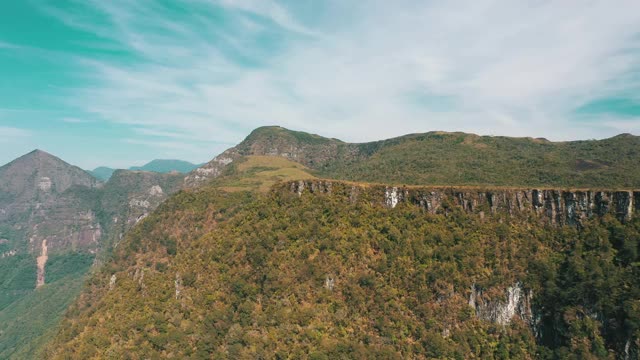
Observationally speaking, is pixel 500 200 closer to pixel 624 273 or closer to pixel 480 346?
pixel 624 273

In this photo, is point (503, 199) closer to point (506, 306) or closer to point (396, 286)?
point (506, 306)

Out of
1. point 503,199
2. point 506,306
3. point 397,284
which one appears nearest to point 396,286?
point 397,284

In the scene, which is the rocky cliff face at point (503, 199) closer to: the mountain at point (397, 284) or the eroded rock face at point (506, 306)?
the mountain at point (397, 284)

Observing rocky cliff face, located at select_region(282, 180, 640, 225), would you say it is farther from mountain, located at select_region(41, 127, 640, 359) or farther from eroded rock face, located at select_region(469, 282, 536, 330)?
eroded rock face, located at select_region(469, 282, 536, 330)

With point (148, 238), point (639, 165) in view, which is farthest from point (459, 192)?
point (148, 238)

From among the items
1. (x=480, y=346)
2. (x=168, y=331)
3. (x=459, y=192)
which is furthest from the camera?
(x=459, y=192)

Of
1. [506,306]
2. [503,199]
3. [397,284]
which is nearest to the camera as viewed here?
[506,306]

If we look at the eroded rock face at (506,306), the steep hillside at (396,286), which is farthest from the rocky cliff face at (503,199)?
the eroded rock face at (506,306)
